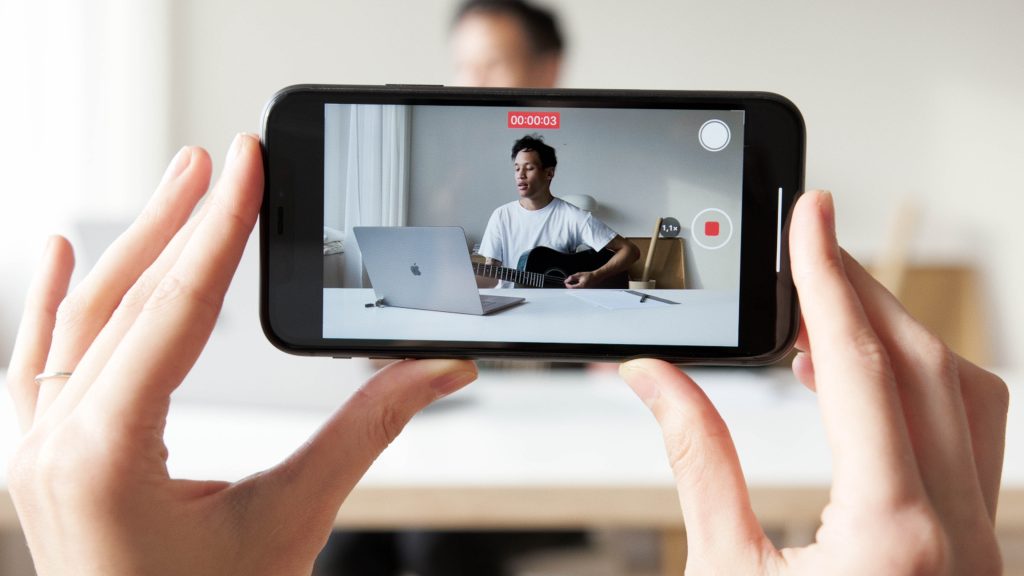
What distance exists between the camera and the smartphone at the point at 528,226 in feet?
1.84

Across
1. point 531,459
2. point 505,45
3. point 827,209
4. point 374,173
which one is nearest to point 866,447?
point 827,209

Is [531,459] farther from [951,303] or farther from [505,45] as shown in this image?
[951,303]

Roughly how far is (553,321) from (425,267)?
0.11 m

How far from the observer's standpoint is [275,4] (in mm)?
2324

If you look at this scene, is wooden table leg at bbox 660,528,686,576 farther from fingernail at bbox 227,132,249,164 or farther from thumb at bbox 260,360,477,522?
fingernail at bbox 227,132,249,164

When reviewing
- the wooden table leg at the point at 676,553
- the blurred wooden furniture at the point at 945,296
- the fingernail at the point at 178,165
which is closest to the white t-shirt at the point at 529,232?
the fingernail at the point at 178,165

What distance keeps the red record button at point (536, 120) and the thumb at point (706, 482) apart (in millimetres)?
205

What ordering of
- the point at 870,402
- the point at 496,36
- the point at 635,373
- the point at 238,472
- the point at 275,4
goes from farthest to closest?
the point at 275,4 → the point at 496,36 → the point at 238,472 → the point at 635,373 → the point at 870,402

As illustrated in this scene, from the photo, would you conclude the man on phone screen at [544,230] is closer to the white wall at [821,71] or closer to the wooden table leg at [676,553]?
the wooden table leg at [676,553]

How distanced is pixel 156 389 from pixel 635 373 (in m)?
0.30

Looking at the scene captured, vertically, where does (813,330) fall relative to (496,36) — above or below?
below

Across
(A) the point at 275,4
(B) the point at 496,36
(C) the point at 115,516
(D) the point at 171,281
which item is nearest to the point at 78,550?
(C) the point at 115,516

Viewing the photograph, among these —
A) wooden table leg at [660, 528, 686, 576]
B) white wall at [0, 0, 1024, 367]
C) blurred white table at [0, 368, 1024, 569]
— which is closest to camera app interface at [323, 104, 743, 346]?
blurred white table at [0, 368, 1024, 569]

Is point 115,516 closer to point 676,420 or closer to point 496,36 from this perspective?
point 676,420
